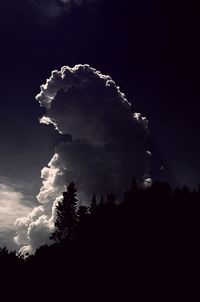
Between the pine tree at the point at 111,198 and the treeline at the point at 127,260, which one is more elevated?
the pine tree at the point at 111,198

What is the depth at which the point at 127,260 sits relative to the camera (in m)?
34.8

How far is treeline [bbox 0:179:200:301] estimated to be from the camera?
91.8 ft

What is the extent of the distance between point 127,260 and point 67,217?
33924 millimetres

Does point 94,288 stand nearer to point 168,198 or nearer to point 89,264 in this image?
point 89,264

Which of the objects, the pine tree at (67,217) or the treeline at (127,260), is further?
the pine tree at (67,217)

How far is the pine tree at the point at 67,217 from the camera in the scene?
64.8 metres

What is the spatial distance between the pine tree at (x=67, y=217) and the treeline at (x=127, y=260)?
1002 centimetres

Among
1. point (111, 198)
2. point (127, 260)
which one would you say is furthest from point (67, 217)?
point (127, 260)

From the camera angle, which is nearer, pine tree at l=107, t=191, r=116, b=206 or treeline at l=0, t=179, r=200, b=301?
treeline at l=0, t=179, r=200, b=301

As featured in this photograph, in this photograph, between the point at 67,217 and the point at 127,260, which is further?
the point at 67,217

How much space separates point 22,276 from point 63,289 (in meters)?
5.60

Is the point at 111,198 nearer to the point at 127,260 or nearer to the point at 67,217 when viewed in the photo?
the point at 67,217

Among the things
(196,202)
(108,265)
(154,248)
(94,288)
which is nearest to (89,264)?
(108,265)

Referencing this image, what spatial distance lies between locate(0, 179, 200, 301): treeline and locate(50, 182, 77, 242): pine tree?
10.0 metres
